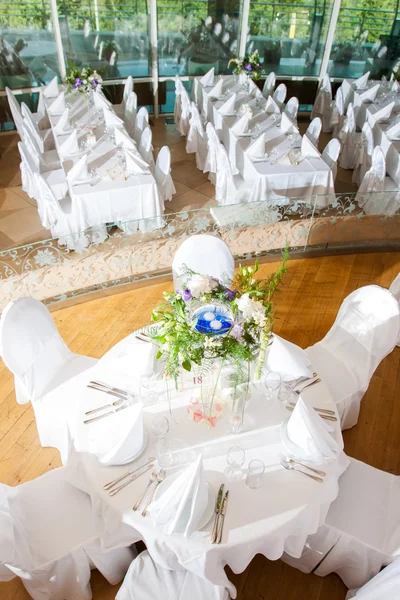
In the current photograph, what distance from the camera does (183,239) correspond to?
15.0 feet

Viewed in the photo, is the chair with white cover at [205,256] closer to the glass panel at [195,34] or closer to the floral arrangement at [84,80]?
the floral arrangement at [84,80]

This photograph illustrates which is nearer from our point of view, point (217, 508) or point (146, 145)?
point (217, 508)

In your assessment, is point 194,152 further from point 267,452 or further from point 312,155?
point 267,452

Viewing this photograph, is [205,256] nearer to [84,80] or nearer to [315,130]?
[315,130]

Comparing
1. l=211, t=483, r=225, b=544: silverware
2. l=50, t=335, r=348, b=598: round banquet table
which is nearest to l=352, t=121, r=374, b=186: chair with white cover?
l=50, t=335, r=348, b=598: round banquet table

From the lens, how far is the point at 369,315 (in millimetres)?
3193

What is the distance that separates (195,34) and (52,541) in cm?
869

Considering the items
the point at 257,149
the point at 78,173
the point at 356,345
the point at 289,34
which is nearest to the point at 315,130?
the point at 257,149

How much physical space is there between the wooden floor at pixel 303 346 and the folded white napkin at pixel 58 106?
3345 millimetres

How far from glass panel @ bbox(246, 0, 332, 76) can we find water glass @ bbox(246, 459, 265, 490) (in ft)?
28.3

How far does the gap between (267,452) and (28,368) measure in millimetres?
1510

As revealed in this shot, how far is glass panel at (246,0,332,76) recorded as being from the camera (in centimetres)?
870

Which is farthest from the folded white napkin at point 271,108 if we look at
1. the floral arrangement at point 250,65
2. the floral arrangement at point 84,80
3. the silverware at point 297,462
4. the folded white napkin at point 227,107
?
the silverware at point 297,462

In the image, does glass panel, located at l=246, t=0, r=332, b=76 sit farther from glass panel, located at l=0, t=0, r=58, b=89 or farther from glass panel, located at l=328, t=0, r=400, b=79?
glass panel, located at l=0, t=0, r=58, b=89
